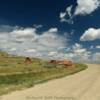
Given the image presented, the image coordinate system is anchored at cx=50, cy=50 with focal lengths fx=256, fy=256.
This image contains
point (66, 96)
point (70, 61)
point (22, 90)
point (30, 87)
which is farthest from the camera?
point (70, 61)

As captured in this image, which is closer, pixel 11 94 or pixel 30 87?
pixel 11 94

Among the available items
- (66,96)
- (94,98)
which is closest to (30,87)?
(66,96)

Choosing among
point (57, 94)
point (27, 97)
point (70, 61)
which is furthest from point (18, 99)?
point (70, 61)

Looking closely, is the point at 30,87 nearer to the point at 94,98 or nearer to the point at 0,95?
the point at 0,95

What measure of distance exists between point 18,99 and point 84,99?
565cm

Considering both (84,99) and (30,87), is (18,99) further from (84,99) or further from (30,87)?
(30,87)

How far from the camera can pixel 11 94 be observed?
24531 millimetres

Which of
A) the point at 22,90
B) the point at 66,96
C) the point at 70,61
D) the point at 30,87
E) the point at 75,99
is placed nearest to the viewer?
the point at 75,99

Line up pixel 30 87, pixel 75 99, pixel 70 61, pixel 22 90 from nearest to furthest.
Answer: pixel 75 99 < pixel 22 90 < pixel 30 87 < pixel 70 61

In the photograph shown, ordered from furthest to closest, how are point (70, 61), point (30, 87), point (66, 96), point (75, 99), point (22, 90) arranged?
point (70, 61), point (30, 87), point (22, 90), point (66, 96), point (75, 99)

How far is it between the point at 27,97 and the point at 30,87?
6.66 metres

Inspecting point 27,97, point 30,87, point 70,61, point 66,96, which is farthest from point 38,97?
point 70,61

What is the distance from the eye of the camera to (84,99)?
72.1 ft

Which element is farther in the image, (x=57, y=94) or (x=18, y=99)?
(x=57, y=94)
